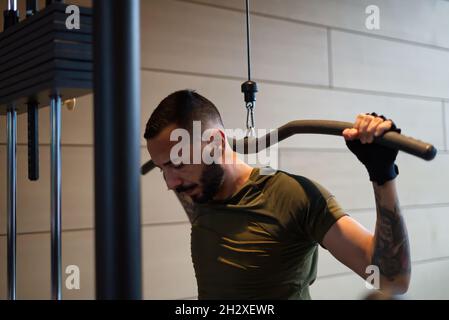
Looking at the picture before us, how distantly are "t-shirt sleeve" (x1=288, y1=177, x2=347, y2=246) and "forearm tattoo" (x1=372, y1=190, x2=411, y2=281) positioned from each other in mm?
112

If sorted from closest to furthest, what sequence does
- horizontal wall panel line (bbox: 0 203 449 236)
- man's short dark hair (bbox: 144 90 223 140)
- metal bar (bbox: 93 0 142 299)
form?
metal bar (bbox: 93 0 142 299), man's short dark hair (bbox: 144 90 223 140), horizontal wall panel line (bbox: 0 203 449 236)

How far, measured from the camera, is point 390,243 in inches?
36.9

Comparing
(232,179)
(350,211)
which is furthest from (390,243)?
(350,211)

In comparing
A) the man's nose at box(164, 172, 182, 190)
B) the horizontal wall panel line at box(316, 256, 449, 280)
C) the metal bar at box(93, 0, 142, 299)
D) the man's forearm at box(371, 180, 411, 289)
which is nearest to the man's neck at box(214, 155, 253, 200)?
the man's nose at box(164, 172, 182, 190)

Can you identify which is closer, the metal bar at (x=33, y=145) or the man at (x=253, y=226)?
the metal bar at (x=33, y=145)

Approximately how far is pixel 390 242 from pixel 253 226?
0.30 meters

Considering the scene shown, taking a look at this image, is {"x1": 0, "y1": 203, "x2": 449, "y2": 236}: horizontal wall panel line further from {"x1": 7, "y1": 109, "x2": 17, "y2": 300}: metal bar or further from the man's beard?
{"x1": 7, "y1": 109, "x2": 17, "y2": 300}: metal bar

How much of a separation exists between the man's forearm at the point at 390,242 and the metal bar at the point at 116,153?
599 millimetres

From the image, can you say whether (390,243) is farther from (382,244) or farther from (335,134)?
(335,134)

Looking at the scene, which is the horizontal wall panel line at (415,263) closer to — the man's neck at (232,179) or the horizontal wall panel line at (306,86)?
the horizontal wall panel line at (306,86)

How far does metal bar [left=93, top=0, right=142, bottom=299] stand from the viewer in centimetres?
38

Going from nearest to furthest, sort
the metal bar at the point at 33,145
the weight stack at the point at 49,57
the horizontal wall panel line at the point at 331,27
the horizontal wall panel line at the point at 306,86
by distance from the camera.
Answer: the weight stack at the point at 49,57 → the metal bar at the point at 33,145 → the horizontal wall panel line at the point at 306,86 → the horizontal wall panel line at the point at 331,27

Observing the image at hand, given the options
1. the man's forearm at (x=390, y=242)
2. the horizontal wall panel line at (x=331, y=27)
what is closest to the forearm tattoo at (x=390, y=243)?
the man's forearm at (x=390, y=242)

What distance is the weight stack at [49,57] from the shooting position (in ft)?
1.85
